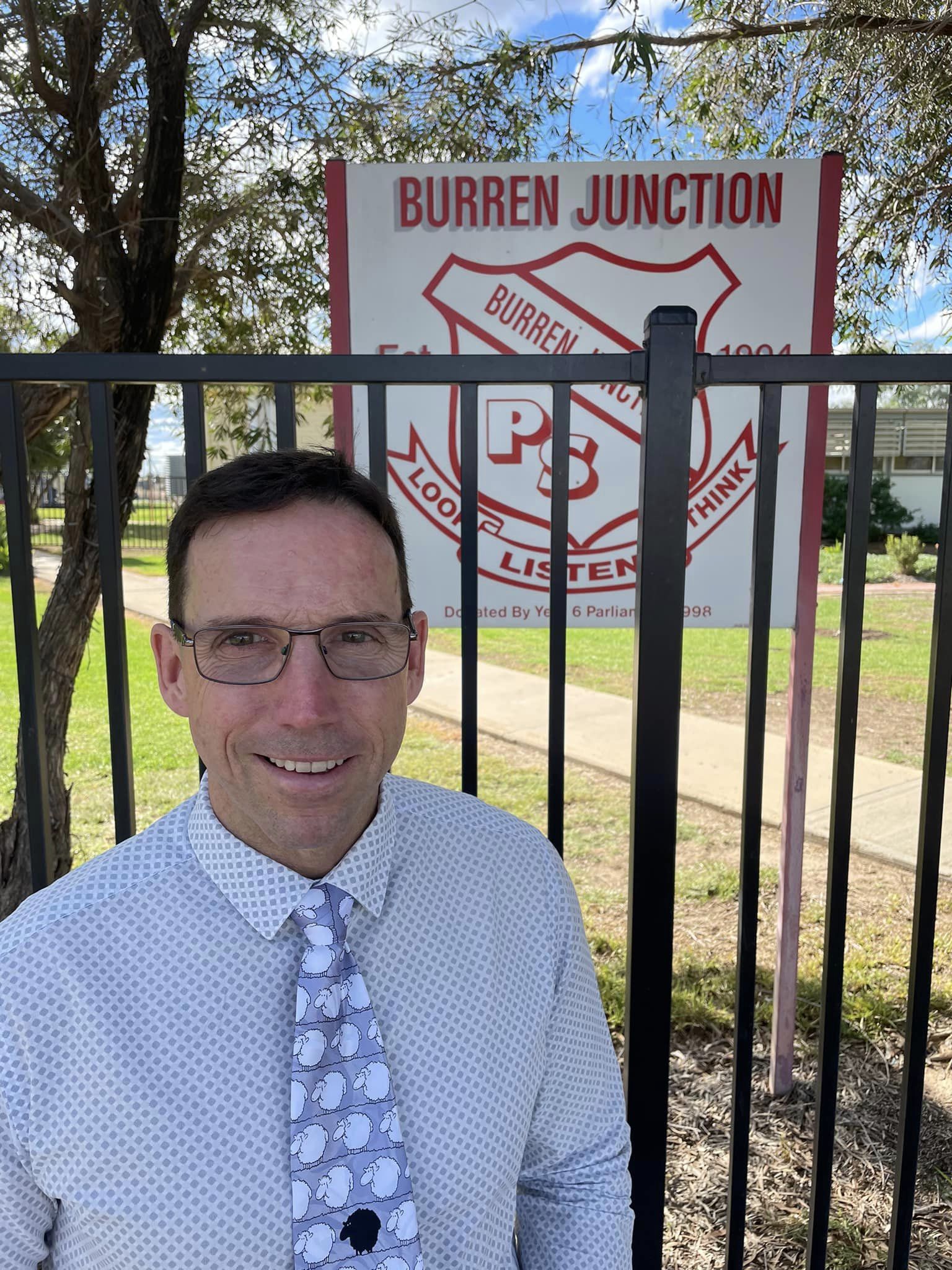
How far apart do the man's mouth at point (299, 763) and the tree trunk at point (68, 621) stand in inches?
94.8

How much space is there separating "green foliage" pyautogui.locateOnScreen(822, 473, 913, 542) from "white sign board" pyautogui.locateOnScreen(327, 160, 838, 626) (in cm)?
1396

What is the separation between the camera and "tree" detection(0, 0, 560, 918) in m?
3.21

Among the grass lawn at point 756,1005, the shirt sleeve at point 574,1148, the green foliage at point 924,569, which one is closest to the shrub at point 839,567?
the green foliage at point 924,569

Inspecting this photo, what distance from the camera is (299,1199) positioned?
97cm

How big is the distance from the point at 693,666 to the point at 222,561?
831cm

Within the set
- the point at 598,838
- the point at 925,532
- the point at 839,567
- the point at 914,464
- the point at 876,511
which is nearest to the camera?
the point at 598,838

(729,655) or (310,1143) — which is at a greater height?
(310,1143)

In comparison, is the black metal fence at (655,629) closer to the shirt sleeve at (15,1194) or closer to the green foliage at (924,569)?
the shirt sleeve at (15,1194)

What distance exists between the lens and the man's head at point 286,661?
1085 mm

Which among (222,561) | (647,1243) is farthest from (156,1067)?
(647,1243)

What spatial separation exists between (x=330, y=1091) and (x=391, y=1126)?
76 millimetres

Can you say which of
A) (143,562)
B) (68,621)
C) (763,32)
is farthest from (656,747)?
(143,562)

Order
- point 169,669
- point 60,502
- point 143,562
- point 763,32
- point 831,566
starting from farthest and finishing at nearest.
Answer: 1. point 143,562
2. point 831,566
3. point 60,502
4. point 763,32
5. point 169,669

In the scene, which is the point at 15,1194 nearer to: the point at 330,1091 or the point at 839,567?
the point at 330,1091
